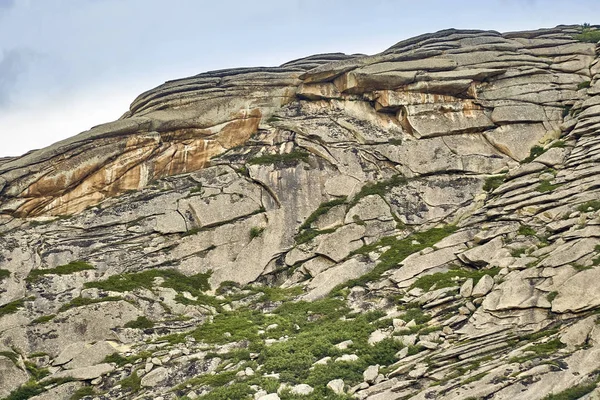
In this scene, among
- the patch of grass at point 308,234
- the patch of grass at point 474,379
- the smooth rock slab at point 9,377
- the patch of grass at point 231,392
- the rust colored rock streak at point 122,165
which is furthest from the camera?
the rust colored rock streak at point 122,165

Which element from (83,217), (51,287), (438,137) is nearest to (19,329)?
(51,287)

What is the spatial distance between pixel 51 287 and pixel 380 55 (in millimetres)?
33239

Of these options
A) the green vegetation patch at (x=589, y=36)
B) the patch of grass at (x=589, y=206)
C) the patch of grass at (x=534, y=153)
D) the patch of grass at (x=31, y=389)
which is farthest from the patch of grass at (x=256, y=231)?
the green vegetation patch at (x=589, y=36)

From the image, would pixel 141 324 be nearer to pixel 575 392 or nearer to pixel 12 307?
pixel 12 307

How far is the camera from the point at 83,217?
147 feet

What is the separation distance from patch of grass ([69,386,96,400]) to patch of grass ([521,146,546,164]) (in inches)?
1305

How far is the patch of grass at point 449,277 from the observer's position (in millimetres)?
33125

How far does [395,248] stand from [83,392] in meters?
20.3

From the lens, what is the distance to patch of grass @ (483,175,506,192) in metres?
44.1

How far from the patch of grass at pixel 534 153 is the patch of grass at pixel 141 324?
2884 cm

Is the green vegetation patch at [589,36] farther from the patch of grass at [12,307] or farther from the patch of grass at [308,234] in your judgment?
the patch of grass at [12,307]

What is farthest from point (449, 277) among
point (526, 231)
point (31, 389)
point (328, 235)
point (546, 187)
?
point (31, 389)

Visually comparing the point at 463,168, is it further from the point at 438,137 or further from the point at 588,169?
the point at 588,169

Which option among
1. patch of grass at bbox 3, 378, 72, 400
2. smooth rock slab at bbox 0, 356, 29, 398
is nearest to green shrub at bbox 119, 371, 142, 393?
patch of grass at bbox 3, 378, 72, 400
